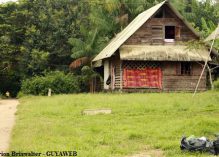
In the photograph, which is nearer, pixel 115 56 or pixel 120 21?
pixel 115 56

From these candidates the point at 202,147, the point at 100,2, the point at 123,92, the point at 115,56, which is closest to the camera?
the point at 202,147

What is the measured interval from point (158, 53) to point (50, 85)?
7.24 metres

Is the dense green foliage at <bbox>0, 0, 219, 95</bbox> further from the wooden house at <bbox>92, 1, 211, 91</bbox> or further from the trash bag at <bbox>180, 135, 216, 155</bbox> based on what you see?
the trash bag at <bbox>180, 135, 216, 155</bbox>

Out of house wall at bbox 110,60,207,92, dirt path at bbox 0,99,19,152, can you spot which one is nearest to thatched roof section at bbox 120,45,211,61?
house wall at bbox 110,60,207,92

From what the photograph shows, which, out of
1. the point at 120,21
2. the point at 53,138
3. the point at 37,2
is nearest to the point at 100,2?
the point at 120,21

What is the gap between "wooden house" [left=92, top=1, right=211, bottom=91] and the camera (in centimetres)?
2827

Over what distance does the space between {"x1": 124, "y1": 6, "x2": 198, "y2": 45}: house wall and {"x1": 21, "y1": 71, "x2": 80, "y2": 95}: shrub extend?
507cm

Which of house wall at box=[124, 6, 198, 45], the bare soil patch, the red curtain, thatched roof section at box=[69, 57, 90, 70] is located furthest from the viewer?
thatched roof section at box=[69, 57, 90, 70]

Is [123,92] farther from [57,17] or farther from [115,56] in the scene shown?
[57,17]

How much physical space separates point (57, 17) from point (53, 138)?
88.0ft

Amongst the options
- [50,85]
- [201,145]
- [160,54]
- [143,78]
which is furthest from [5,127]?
[50,85]

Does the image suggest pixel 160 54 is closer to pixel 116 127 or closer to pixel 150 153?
pixel 116 127

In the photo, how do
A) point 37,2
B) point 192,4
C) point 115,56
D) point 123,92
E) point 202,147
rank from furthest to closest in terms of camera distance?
point 192,4 < point 37,2 < point 115,56 < point 123,92 < point 202,147

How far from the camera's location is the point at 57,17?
122 ft
